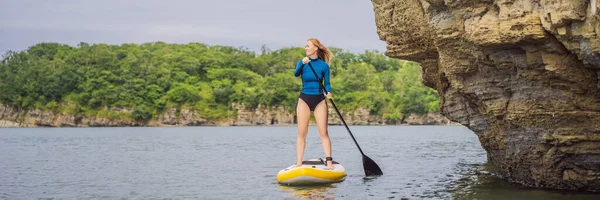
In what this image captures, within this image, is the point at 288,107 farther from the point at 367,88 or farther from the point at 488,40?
the point at 488,40

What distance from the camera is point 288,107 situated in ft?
443

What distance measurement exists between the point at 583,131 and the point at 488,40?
2.30m

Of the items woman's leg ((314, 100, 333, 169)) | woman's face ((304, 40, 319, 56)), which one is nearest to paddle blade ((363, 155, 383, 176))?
woman's leg ((314, 100, 333, 169))

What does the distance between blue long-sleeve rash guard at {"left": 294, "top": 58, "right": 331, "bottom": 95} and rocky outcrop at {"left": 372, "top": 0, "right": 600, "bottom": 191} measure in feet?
4.57

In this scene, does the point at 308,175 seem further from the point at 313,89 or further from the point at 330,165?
the point at 313,89

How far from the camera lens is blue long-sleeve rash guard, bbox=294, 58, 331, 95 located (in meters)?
14.8

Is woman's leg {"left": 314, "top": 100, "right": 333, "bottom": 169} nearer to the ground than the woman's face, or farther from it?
nearer to the ground

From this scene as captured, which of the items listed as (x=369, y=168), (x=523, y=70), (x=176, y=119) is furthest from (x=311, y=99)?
(x=176, y=119)

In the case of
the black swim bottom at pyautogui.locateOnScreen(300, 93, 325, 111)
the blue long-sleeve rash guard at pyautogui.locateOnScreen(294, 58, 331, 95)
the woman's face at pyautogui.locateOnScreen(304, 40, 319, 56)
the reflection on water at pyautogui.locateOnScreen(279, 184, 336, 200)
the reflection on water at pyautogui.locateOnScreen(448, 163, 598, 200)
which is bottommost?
the reflection on water at pyautogui.locateOnScreen(279, 184, 336, 200)

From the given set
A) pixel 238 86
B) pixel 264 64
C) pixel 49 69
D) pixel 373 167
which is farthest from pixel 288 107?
pixel 373 167

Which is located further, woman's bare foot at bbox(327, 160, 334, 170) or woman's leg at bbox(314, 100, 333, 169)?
woman's bare foot at bbox(327, 160, 334, 170)

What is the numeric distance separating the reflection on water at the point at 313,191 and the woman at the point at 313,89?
2.30ft

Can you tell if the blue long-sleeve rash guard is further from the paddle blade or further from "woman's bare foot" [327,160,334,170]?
the paddle blade

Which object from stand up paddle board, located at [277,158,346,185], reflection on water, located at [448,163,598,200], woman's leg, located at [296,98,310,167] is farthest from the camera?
woman's leg, located at [296,98,310,167]
